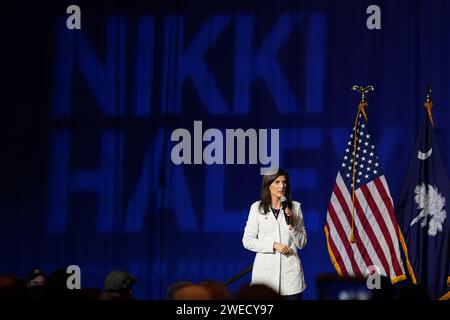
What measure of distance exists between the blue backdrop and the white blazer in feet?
5.56

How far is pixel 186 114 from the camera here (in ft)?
24.4

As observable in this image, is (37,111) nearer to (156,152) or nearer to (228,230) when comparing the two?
(156,152)

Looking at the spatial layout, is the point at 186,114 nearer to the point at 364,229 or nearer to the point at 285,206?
the point at 364,229

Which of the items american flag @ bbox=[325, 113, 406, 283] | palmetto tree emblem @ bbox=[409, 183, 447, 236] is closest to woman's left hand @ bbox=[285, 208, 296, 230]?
american flag @ bbox=[325, 113, 406, 283]

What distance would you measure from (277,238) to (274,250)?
0.32 feet

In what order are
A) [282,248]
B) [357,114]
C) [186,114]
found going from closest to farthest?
1. [282,248]
2. [357,114]
3. [186,114]

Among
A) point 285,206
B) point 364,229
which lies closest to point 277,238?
point 285,206

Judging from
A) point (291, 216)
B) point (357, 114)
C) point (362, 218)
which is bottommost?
point (362, 218)

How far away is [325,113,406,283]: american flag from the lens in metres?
7.02

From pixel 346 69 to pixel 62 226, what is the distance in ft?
10.1

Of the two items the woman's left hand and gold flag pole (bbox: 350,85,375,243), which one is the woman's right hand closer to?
the woman's left hand

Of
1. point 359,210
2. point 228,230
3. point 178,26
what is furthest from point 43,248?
point 359,210

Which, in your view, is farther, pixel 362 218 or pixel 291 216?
pixel 362 218

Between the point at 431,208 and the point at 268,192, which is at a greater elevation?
the point at 268,192
